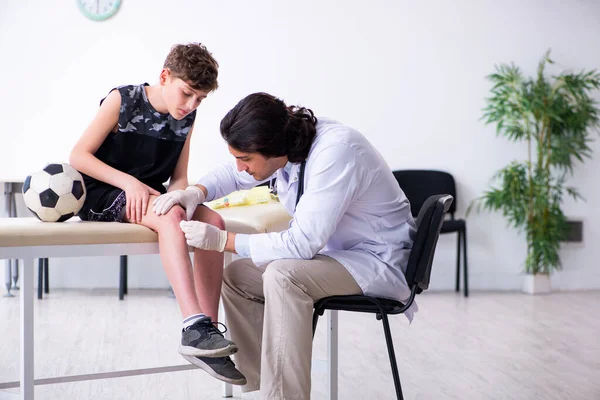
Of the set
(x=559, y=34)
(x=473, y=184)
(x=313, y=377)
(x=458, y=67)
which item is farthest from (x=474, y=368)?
(x=559, y=34)

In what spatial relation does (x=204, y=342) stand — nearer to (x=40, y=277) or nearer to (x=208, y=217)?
(x=208, y=217)

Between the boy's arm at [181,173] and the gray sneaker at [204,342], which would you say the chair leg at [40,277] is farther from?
the gray sneaker at [204,342]

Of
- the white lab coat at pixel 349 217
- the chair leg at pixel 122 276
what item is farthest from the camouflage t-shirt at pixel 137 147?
the chair leg at pixel 122 276

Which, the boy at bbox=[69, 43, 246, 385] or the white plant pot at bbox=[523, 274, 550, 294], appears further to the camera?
the white plant pot at bbox=[523, 274, 550, 294]

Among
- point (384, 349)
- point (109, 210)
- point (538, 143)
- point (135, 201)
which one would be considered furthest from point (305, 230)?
point (538, 143)

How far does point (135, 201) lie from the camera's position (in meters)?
2.11

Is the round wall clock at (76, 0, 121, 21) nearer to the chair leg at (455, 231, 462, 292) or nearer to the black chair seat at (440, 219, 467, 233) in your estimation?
the black chair seat at (440, 219, 467, 233)

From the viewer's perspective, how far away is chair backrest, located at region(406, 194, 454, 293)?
6.18 feet

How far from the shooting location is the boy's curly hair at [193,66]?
6.87ft

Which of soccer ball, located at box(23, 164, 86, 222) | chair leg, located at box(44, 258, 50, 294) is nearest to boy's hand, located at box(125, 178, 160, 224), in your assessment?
soccer ball, located at box(23, 164, 86, 222)

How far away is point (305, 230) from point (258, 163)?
0.76 feet

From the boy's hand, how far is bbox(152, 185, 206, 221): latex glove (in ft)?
0.11

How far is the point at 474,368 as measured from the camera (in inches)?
111

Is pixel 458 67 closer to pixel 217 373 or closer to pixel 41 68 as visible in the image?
pixel 41 68
